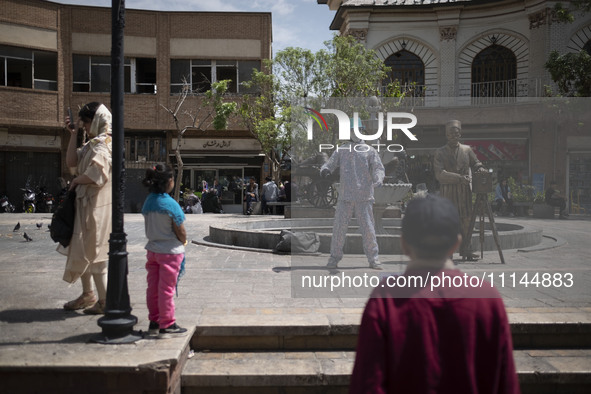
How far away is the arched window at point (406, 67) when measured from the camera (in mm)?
29500

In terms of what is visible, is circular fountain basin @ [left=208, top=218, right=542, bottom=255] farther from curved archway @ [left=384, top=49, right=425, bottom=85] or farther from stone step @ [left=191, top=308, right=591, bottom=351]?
curved archway @ [left=384, top=49, right=425, bottom=85]

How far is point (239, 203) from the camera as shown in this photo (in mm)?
29031

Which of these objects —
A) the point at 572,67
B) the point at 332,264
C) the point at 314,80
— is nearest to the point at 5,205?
the point at 314,80

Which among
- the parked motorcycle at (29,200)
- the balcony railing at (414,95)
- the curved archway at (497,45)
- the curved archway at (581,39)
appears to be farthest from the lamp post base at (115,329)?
the curved archway at (581,39)

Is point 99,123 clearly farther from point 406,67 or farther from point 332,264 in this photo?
point 406,67

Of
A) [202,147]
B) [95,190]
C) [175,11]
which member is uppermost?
[175,11]

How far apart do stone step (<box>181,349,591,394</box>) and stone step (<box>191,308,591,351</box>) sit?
0.96 feet

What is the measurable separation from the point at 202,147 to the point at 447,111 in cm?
1278

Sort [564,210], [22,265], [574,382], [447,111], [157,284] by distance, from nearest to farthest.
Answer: [574,382]
[157,284]
[22,265]
[564,210]
[447,111]

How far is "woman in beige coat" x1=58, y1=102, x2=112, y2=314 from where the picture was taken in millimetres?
4688

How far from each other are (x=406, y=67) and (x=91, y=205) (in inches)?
1068

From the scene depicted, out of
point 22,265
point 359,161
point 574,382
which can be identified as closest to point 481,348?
point 574,382

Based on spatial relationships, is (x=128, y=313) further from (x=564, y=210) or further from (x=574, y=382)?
(x=564, y=210)

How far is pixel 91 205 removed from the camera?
474cm
